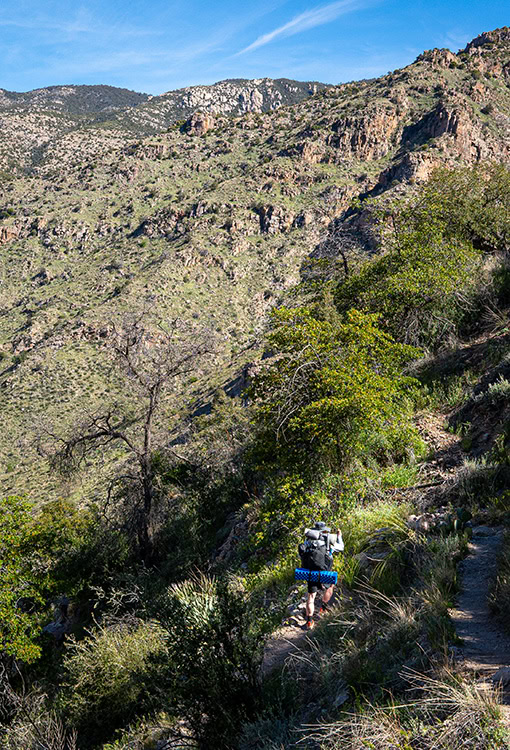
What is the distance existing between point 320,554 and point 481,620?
2.02 metres

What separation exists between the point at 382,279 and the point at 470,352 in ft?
13.7

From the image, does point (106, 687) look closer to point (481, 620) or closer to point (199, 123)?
point (481, 620)

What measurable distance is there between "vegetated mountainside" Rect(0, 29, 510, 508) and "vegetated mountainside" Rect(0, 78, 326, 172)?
2046 centimetres

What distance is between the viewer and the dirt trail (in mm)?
2699

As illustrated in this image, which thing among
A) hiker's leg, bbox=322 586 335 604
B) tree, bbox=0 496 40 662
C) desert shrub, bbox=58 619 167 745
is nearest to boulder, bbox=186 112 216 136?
tree, bbox=0 496 40 662

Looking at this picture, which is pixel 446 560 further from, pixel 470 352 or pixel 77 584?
pixel 77 584

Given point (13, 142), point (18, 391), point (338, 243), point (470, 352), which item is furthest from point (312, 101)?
point (470, 352)

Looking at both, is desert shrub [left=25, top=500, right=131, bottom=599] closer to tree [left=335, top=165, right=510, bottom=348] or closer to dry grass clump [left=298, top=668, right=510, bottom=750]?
tree [left=335, top=165, right=510, bottom=348]

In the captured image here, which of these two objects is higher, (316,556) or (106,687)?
(316,556)

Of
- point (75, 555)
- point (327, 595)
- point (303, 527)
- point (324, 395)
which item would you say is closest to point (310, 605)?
point (327, 595)

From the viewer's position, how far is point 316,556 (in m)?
4.93

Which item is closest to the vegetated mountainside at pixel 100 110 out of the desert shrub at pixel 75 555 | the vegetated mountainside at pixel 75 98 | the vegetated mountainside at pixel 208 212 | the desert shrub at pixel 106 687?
the vegetated mountainside at pixel 75 98

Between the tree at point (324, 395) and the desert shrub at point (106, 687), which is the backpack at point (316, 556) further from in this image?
the desert shrub at point (106, 687)

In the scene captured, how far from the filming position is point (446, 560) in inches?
156
